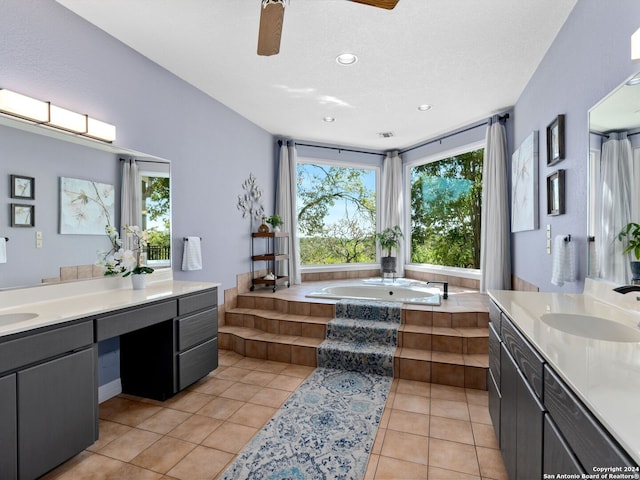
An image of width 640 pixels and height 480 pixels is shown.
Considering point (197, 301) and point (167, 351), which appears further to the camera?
point (197, 301)

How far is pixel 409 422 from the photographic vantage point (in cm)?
227

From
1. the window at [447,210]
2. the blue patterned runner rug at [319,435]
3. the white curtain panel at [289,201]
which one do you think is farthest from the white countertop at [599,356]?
the white curtain panel at [289,201]

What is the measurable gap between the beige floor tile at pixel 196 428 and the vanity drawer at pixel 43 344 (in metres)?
0.79

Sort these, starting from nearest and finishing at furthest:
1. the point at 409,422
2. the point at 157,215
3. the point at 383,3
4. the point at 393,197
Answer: the point at 383,3
the point at 409,422
the point at 157,215
the point at 393,197

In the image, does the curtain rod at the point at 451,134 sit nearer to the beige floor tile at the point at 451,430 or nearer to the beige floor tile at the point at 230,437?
the beige floor tile at the point at 451,430

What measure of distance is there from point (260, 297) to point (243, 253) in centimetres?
61

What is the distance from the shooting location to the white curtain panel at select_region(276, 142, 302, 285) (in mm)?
4957

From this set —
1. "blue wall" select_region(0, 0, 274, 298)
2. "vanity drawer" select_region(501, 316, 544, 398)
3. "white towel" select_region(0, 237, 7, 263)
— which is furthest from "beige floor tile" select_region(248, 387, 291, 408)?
"white towel" select_region(0, 237, 7, 263)

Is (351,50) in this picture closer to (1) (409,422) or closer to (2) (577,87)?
(2) (577,87)

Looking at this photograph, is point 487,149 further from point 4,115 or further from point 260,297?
point 4,115

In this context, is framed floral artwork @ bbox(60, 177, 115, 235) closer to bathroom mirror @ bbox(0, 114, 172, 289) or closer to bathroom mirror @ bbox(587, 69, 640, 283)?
bathroom mirror @ bbox(0, 114, 172, 289)

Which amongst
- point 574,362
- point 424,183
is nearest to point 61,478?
point 574,362

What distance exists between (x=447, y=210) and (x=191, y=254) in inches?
143

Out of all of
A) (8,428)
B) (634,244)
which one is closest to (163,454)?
(8,428)
